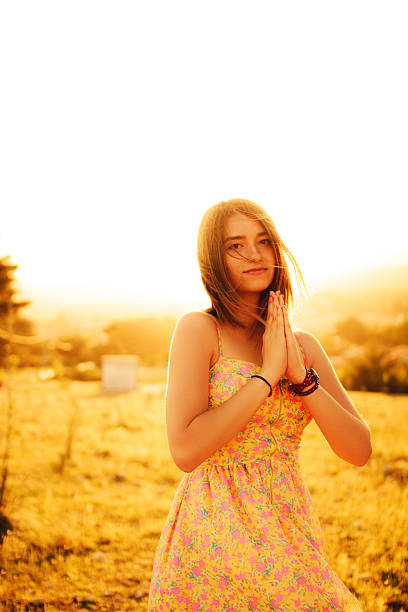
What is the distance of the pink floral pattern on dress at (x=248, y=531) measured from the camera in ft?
5.86

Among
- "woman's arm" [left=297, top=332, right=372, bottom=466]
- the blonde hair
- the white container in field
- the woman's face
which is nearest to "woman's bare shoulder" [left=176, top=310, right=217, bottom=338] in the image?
the blonde hair

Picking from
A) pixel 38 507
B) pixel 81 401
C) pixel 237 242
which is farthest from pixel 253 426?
pixel 81 401

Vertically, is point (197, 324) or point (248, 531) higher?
point (197, 324)

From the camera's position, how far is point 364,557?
3.98 m

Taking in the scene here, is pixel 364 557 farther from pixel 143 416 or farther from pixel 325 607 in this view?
pixel 143 416

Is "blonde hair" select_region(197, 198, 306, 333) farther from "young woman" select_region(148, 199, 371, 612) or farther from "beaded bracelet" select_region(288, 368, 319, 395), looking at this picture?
"beaded bracelet" select_region(288, 368, 319, 395)

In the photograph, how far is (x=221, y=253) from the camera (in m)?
2.15

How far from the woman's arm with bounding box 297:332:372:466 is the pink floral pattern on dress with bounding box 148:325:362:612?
0.44ft

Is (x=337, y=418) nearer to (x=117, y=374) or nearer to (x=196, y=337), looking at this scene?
(x=196, y=337)

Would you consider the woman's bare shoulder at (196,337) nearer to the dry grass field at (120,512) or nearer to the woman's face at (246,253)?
the woman's face at (246,253)

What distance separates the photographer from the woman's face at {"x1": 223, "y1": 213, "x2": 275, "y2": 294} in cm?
216

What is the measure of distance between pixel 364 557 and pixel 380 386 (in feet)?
29.7

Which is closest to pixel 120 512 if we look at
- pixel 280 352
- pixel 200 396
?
pixel 200 396

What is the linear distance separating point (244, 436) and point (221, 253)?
783 mm
